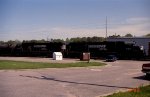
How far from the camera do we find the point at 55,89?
15.1 metres

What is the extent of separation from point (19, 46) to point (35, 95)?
63864mm

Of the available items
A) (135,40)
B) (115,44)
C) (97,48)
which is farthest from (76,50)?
(135,40)

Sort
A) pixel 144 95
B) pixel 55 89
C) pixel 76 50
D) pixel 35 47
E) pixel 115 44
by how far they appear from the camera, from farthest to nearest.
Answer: pixel 35 47 < pixel 76 50 < pixel 115 44 < pixel 55 89 < pixel 144 95

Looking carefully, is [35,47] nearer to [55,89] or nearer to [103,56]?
[103,56]

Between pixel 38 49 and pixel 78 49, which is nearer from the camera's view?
pixel 78 49

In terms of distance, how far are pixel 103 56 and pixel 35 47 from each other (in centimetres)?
1909

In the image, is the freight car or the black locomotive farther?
the freight car

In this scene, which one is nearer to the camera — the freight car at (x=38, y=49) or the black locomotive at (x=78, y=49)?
the black locomotive at (x=78, y=49)

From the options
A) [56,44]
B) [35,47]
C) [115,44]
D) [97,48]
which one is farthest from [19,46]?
[115,44]

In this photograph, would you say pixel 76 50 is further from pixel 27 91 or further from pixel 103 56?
pixel 27 91

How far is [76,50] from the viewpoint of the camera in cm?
6556

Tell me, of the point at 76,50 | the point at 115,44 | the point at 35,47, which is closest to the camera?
the point at 115,44

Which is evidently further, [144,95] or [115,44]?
[115,44]

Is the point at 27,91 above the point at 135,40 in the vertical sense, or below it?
below
